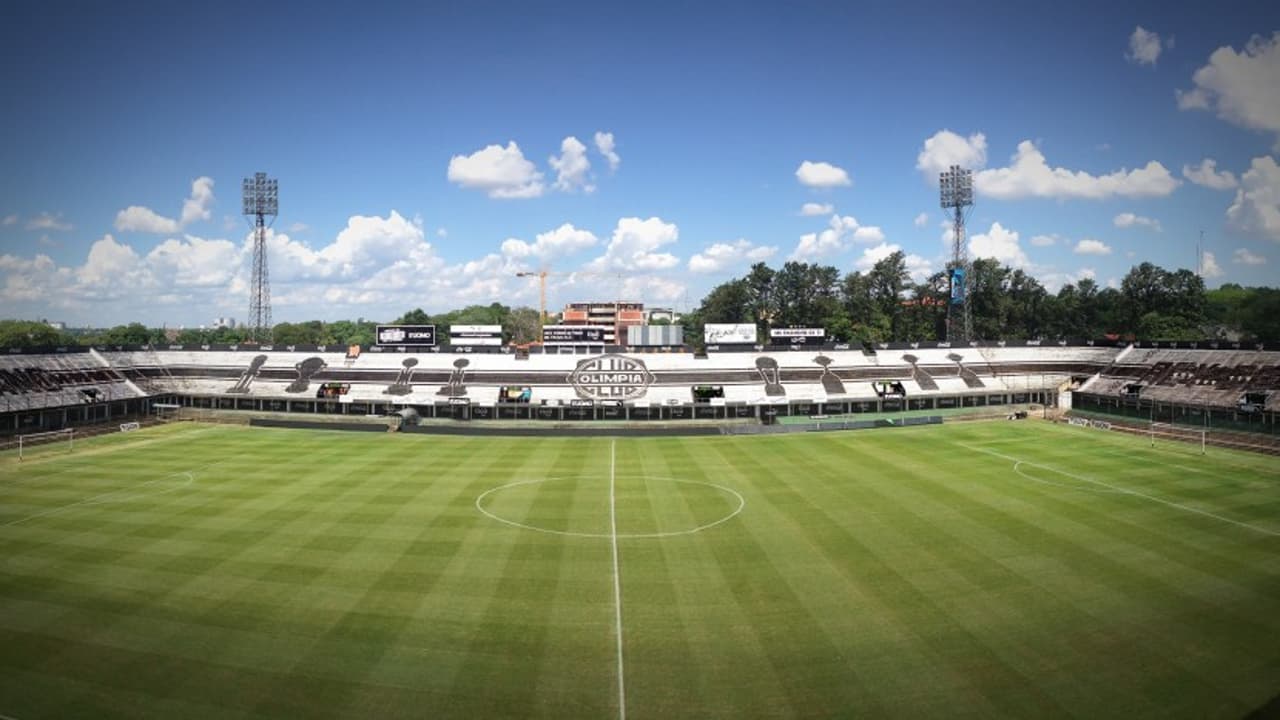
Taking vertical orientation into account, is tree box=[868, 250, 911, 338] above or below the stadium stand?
above

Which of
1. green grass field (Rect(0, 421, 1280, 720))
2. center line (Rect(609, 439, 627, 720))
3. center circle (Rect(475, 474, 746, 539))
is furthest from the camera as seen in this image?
center circle (Rect(475, 474, 746, 539))

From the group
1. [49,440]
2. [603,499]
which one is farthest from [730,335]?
[49,440]

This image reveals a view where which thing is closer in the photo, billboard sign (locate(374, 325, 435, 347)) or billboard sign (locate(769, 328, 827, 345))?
billboard sign (locate(374, 325, 435, 347))

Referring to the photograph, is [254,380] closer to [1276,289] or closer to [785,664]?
[785,664]

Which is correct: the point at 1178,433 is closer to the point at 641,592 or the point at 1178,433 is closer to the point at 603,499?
the point at 603,499

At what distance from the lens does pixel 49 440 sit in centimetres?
4984

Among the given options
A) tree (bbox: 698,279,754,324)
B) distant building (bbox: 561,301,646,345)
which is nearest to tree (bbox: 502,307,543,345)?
distant building (bbox: 561,301,646,345)

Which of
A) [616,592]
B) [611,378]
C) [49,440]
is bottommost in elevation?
[616,592]

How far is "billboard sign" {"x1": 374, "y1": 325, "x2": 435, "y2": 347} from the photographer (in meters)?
71.0

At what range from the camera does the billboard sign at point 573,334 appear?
71.5 metres

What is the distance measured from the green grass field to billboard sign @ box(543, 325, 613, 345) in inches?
1336

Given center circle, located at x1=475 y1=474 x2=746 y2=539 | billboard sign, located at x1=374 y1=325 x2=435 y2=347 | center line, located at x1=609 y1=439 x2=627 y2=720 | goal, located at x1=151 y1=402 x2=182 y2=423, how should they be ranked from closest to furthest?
1. center line, located at x1=609 y1=439 x2=627 y2=720
2. center circle, located at x1=475 y1=474 x2=746 y2=539
3. goal, located at x1=151 y1=402 x2=182 y2=423
4. billboard sign, located at x1=374 y1=325 x2=435 y2=347

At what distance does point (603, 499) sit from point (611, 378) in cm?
3249

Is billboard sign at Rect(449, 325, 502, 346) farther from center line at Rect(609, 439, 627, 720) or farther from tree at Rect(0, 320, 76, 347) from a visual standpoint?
tree at Rect(0, 320, 76, 347)
